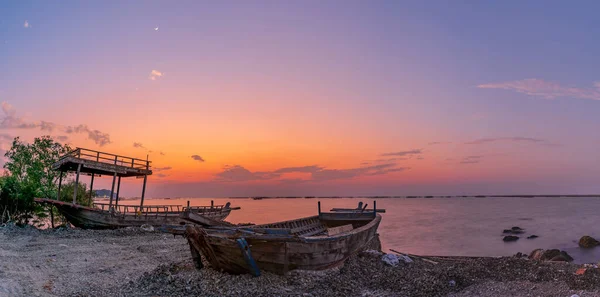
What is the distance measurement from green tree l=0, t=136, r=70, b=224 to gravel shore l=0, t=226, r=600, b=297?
14107 millimetres

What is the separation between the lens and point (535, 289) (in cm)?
1052

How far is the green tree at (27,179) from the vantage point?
2675 centimetres

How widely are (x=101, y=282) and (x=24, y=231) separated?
1679 cm

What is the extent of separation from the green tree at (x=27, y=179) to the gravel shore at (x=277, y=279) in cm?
1411

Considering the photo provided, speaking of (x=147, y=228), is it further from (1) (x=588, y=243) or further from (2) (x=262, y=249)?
(1) (x=588, y=243)

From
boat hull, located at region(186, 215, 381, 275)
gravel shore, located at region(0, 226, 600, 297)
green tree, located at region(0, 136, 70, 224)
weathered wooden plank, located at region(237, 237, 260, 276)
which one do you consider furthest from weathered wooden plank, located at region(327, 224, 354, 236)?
green tree, located at region(0, 136, 70, 224)

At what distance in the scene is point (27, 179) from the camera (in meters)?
29.4

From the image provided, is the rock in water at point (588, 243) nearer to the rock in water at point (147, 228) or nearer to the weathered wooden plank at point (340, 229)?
the weathered wooden plank at point (340, 229)

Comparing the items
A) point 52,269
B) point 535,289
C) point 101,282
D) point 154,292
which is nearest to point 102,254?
point 52,269

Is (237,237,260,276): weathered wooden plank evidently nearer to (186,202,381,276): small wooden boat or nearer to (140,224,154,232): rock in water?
(186,202,381,276): small wooden boat

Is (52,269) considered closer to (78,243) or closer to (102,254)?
(102,254)

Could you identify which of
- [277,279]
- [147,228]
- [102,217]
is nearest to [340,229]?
[277,279]

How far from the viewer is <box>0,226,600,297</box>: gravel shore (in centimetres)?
1020

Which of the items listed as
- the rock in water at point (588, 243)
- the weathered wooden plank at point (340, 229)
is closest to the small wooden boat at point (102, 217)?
the weathered wooden plank at point (340, 229)
